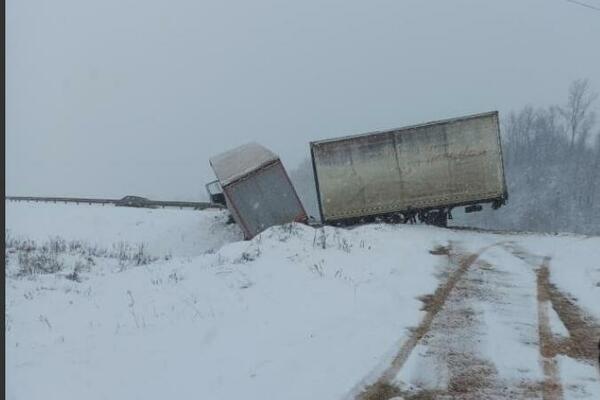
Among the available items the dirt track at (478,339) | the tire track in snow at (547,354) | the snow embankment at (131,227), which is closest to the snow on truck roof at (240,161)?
the snow embankment at (131,227)

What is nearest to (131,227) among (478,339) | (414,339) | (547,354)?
(414,339)

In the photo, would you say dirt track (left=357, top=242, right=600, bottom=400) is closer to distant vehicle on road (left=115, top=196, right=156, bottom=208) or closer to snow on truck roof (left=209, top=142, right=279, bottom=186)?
snow on truck roof (left=209, top=142, right=279, bottom=186)

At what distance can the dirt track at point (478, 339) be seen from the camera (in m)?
4.95

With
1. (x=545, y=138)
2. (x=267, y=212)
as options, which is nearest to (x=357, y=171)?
(x=267, y=212)

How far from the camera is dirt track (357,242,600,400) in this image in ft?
16.2

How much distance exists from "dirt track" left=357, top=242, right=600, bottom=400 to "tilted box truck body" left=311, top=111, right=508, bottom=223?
10900mm

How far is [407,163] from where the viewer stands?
70.6 ft

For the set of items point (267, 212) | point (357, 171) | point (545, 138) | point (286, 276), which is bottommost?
point (286, 276)

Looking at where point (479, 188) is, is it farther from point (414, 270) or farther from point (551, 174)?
point (551, 174)

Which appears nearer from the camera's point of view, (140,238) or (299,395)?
(299,395)

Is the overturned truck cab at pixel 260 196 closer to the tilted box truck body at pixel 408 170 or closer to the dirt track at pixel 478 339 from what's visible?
the tilted box truck body at pixel 408 170

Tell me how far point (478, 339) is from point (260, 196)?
1423cm

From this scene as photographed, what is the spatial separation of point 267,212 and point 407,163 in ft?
19.1

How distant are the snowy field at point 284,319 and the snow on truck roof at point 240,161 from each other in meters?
6.93
